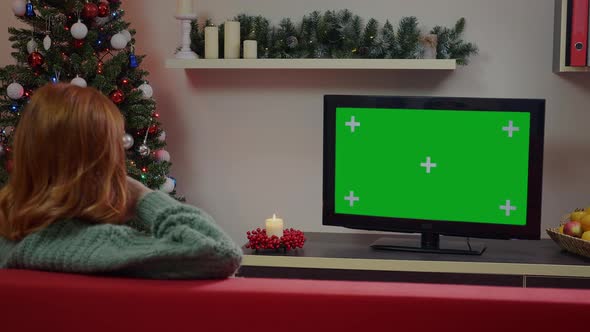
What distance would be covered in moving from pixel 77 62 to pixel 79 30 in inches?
5.2

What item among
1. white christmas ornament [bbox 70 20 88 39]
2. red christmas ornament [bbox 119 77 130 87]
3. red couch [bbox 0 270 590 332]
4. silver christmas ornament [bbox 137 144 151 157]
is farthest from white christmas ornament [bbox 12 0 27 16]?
red couch [bbox 0 270 590 332]

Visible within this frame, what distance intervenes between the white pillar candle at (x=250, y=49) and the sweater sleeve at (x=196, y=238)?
92.3 inches

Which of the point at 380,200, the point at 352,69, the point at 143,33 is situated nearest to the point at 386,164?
the point at 380,200

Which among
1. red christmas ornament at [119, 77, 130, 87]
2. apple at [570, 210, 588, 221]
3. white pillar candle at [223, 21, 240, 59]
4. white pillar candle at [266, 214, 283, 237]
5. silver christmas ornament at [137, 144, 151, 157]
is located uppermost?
white pillar candle at [223, 21, 240, 59]

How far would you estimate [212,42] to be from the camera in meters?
4.12

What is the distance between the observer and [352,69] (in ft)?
13.9

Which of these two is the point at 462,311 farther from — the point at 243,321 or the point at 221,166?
the point at 221,166

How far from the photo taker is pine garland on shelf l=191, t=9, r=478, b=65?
4035mm

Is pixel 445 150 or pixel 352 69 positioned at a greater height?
pixel 352 69

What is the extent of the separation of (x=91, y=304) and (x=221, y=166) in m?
2.91

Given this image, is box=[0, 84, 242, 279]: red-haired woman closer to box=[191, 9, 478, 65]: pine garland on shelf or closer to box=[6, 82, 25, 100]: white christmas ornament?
box=[6, 82, 25, 100]: white christmas ornament

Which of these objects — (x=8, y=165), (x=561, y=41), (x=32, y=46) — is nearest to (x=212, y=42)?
(x=32, y=46)

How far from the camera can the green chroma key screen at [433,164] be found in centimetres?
337

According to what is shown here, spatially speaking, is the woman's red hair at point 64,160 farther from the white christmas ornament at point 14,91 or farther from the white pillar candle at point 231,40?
the white pillar candle at point 231,40
